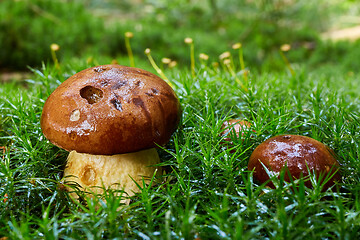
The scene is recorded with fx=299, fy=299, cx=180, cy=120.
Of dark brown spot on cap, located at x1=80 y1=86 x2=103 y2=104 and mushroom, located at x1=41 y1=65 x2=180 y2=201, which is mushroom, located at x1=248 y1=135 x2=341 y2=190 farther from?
dark brown spot on cap, located at x1=80 y1=86 x2=103 y2=104

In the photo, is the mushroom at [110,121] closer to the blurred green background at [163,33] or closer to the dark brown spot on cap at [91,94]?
the dark brown spot on cap at [91,94]

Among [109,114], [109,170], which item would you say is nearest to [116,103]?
[109,114]

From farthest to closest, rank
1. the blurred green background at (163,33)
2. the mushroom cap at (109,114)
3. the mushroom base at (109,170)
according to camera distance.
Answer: the blurred green background at (163,33) < the mushroom base at (109,170) < the mushroom cap at (109,114)

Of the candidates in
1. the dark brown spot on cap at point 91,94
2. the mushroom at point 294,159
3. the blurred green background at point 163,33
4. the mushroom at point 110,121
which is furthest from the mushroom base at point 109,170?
the blurred green background at point 163,33

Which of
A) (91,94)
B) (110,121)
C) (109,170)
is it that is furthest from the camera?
(109,170)

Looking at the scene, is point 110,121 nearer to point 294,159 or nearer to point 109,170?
point 109,170

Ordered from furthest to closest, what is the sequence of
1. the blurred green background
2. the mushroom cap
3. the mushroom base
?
the blurred green background
the mushroom base
the mushroom cap

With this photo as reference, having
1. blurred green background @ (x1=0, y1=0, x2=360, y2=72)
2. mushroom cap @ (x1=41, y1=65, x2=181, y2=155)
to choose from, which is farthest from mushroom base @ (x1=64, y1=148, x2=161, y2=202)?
blurred green background @ (x1=0, y1=0, x2=360, y2=72)
